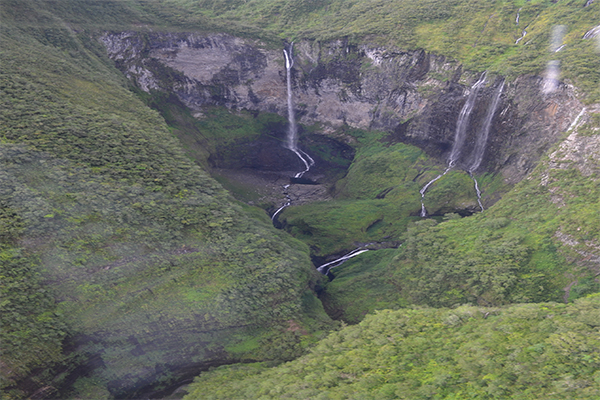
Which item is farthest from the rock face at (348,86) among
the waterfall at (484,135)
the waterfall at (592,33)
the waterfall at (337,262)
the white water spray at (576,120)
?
the waterfall at (337,262)

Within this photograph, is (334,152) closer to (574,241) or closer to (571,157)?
(571,157)

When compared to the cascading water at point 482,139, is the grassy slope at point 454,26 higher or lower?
higher

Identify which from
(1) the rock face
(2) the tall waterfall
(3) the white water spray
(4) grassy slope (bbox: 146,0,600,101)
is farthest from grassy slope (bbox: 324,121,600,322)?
(2) the tall waterfall

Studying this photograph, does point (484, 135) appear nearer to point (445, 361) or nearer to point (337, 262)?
point (337, 262)

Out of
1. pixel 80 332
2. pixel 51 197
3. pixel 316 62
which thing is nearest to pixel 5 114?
pixel 51 197

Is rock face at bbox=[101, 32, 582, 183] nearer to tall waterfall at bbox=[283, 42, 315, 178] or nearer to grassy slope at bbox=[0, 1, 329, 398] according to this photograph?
tall waterfall at bbox=[283, 42, 315, 178]

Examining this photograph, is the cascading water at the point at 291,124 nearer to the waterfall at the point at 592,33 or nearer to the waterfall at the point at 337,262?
the waterfall at the point at 337,262

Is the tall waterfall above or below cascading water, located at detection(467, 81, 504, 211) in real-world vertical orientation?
above
